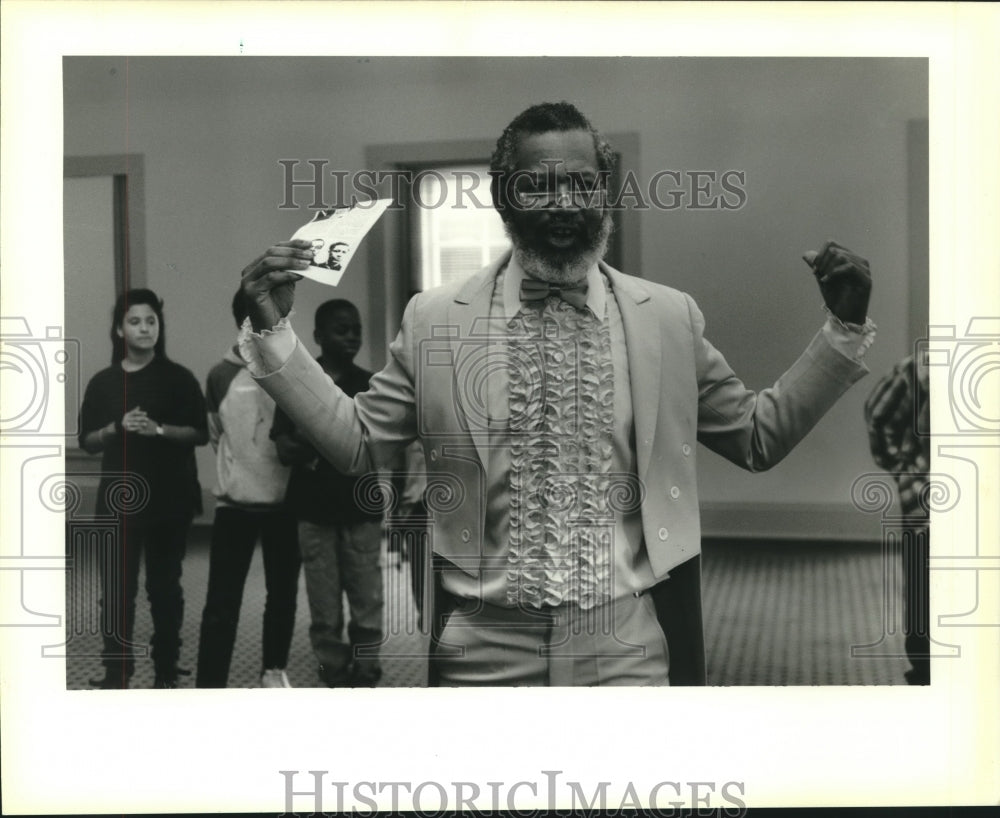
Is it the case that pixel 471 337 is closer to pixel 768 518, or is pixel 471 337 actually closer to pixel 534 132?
pixel 534 132

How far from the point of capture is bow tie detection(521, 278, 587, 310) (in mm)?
3205

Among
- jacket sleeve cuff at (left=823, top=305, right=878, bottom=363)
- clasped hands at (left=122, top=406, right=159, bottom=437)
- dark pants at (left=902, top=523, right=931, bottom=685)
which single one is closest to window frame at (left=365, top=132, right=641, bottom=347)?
jacket sleeve cuff at (left=823, top=305, right=878, bottom=363)

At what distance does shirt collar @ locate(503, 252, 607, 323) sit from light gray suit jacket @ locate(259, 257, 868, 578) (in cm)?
4

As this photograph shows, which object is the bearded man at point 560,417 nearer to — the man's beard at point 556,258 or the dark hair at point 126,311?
the man's beard at point 556,258

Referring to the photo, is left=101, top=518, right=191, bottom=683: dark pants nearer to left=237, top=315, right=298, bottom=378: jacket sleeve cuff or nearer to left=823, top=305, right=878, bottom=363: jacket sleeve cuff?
left=237, top=315, right=298, bottom=378: jacket sleeve cuff

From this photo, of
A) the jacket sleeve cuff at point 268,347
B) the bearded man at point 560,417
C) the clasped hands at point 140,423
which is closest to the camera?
the jacket sleeve cuff at point 268,347

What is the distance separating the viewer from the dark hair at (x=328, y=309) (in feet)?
10.4

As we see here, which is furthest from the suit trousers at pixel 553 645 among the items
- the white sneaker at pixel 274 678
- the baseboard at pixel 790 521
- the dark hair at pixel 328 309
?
the dark hair at pixel 328 309

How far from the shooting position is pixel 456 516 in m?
3.20

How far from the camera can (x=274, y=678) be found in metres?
3.33

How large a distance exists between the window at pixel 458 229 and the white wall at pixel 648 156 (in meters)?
0.14

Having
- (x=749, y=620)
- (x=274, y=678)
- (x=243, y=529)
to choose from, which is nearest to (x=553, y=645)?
(x=749, y=620)

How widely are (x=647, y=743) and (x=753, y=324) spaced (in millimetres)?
1215

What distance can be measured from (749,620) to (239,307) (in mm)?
1653
